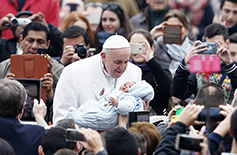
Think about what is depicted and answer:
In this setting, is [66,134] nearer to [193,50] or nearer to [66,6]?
[193,50]

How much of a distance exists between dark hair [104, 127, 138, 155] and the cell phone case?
2.72 metres

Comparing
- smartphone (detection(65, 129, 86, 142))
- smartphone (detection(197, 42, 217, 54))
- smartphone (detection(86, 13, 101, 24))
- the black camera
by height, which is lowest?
smartphone (detection(65, 129, 86, 142))

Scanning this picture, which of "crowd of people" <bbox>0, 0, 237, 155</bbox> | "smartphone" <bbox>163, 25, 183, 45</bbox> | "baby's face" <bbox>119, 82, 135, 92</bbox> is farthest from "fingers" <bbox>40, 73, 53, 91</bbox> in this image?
"smartphone" <bbox>163, 25, 183, 45</bbox>

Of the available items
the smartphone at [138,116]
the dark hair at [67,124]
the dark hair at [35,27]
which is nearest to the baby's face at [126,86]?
the smartphone at [138,116]

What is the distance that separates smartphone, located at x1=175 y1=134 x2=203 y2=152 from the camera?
4.62 meters

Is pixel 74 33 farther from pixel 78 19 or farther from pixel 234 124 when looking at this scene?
pixel 234 124

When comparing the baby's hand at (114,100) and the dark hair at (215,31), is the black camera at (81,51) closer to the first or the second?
the dark hair at (215,31)

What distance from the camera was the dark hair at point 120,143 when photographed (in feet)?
16.2

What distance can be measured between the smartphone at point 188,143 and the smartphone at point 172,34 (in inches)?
151

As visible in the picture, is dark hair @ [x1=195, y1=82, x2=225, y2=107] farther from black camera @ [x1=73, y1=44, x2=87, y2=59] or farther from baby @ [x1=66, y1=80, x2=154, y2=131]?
black camera @ [x1=73, y1=44, x2=87, y2=59]

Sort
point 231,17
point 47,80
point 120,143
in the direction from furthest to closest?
point 231,17 < point 47,80 < point 120,143

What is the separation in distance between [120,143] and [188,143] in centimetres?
60

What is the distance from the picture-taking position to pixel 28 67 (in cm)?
763

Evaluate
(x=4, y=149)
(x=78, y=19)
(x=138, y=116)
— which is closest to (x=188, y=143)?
(x=138, y=116)
